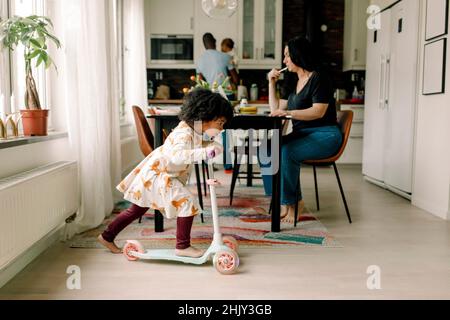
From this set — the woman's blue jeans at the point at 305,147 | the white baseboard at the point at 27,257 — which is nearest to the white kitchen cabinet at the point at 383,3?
the woman's blue jeans at the point at 305,147

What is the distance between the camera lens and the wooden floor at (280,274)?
6.96 ft

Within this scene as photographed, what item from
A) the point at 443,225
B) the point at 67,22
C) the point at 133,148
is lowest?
the point at 443,225

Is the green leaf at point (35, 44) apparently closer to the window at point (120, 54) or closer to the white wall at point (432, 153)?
the white wall at point (432, 153)

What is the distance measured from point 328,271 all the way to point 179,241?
2.51 feet

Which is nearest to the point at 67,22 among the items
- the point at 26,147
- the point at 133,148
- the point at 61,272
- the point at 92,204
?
the point at 26,147

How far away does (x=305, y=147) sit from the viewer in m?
3.34

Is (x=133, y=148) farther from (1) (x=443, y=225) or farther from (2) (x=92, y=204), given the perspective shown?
(1) (x=443, y=225)

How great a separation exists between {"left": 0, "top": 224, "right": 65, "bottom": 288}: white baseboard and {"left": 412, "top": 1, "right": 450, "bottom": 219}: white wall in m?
2.73

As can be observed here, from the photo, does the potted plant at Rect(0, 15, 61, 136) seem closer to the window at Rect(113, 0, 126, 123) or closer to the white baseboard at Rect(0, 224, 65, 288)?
the white baseboard at Rect(0, 224, 65, 288)

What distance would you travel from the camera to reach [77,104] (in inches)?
118

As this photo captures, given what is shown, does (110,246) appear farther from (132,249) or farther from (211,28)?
(211,28)

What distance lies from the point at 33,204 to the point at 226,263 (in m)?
0.94
